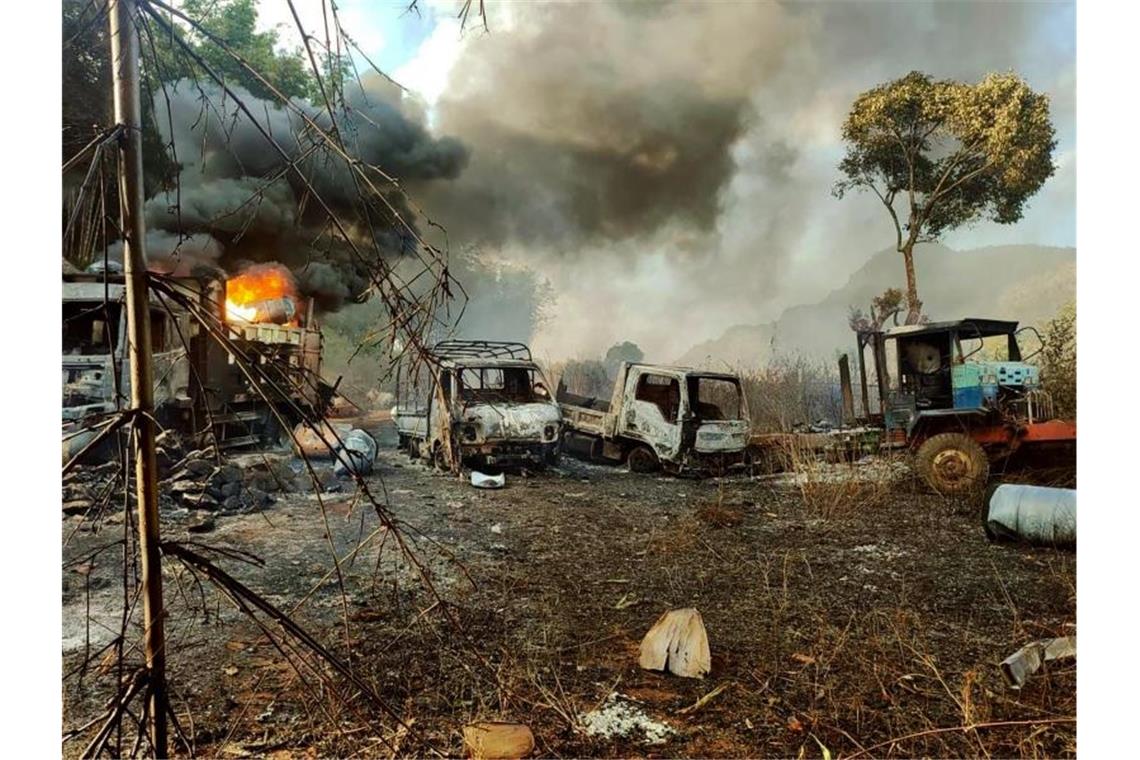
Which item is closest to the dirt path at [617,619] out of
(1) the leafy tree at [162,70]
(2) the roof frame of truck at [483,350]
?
(2) the roof frame of truck at [483,350]

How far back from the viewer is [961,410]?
259 centimetres

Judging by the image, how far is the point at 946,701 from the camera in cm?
204

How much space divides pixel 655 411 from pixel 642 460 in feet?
0.63

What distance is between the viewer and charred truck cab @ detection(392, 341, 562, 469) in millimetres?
2342

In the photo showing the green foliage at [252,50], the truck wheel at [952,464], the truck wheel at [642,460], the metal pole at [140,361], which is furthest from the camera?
the truck wheel at [642,460]

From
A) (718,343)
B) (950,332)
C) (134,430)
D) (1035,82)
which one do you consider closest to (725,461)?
(718,343)

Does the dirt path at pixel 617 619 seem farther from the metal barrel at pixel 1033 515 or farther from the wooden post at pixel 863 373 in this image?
the wooden post at pixel 863 373

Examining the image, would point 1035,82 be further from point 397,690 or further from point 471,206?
point 397,690

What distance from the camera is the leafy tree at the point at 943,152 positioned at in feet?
7.58

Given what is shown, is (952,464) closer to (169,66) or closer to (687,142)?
(687,142)

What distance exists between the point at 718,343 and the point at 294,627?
158cm

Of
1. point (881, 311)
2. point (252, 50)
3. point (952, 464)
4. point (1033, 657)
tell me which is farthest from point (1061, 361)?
point (252, 50)

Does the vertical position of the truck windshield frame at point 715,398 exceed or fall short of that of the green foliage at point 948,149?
it falls short

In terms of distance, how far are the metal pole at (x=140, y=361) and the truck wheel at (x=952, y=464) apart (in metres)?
2.18
